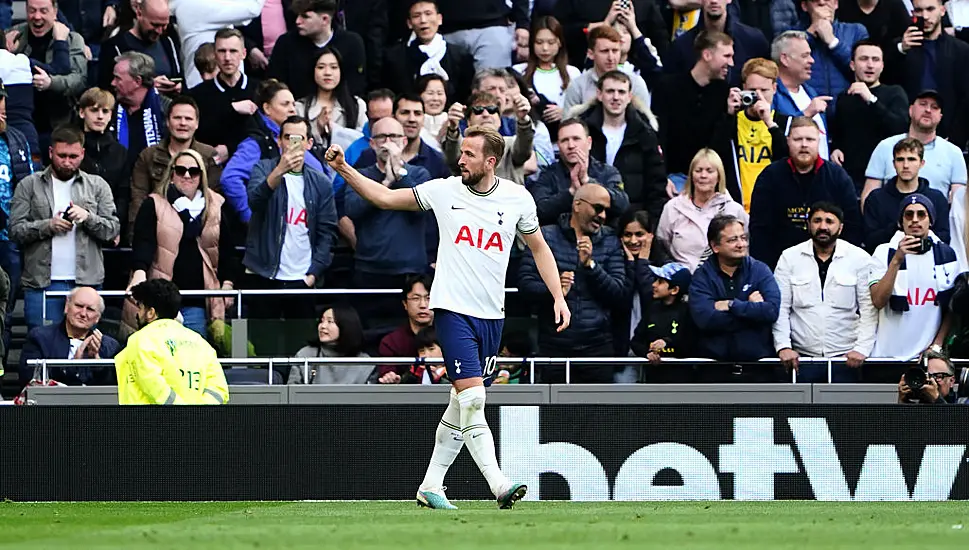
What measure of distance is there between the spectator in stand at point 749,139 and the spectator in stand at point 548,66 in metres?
1.67

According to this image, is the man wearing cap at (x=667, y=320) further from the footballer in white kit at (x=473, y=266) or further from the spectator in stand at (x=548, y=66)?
the footballer in white kit at (x=473, y=266)

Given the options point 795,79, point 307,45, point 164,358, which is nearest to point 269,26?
point 307,45

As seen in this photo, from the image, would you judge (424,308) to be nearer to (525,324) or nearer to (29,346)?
(525,324)

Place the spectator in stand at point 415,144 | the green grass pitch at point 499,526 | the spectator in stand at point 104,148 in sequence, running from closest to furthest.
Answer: the green grass pitch at point 499,526
the spectator in stand at point 415,144
the spectator in stand at point 104,148

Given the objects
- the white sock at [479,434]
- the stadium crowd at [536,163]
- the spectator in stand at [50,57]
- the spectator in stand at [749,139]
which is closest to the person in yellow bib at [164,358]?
the stadium crowd at [536,163]

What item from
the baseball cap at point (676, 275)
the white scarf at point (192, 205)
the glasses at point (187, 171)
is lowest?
the baseball cap at point (676, 275)

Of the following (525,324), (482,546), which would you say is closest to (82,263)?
(525,324)

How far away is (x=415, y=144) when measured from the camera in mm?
15586

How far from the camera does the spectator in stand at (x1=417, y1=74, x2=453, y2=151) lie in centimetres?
1611

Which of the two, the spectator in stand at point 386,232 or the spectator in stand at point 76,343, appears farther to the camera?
the spectator in stand at point 386,232

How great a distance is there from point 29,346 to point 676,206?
5713mm

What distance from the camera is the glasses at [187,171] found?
14.8 meters

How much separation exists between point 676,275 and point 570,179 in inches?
56.9

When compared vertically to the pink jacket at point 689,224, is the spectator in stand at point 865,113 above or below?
above
